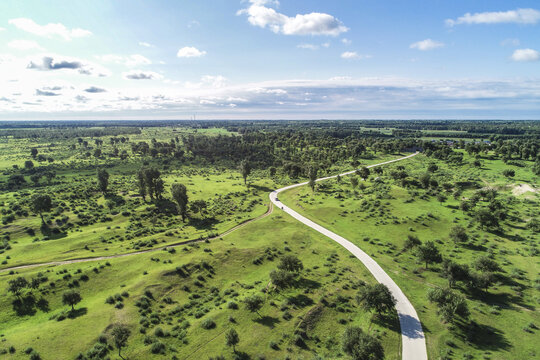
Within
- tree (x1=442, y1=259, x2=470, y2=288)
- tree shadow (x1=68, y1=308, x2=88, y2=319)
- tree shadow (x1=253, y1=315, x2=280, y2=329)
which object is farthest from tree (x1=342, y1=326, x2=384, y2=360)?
tree shadow (x1=68, y1=308, x2=88, y2=319)

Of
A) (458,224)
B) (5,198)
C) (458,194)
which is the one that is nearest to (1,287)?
(5,198)

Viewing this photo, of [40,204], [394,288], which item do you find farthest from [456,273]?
[40,204]

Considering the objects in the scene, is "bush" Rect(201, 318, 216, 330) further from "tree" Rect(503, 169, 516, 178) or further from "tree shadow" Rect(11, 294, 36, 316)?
"tree" Rect(503, 169, 516, 178)

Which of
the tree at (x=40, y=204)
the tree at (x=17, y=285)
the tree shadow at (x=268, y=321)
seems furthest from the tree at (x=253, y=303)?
the tree at (x=40, y=204)

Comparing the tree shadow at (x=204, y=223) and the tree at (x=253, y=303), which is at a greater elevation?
the tree at (x=253, y=303)

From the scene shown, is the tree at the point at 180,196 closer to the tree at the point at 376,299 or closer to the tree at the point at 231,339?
the tree at the point at 231,339

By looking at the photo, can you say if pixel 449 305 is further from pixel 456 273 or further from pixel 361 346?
pixel 361 346
